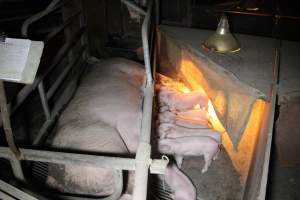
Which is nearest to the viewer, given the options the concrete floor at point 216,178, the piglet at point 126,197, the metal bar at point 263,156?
the metal bar at point 263,156

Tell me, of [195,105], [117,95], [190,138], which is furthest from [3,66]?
[195,105]

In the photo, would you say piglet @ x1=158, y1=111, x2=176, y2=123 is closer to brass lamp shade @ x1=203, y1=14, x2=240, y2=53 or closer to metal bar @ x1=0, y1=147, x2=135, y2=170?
brass lamp shade @ x1=203, y1=14, x2=240, y2=53

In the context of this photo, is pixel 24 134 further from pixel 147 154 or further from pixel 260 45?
pixel 260 45

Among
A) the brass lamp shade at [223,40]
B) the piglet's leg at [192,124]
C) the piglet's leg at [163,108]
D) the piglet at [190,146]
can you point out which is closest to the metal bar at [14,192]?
the piglet at [190,146]

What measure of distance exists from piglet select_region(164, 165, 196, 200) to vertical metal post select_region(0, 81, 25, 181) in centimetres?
155

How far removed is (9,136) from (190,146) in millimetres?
2166

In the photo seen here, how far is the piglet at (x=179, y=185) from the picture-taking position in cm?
298

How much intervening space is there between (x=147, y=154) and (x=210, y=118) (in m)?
2.46

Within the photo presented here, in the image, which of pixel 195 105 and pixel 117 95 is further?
pixel 195 105

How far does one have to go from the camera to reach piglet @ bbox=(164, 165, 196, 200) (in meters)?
2.98

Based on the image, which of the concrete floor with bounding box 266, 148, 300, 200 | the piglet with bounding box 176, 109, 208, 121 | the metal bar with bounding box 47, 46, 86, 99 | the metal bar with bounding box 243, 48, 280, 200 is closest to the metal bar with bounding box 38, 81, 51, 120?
the metal bar with bounding box 47, 46, 86, 99

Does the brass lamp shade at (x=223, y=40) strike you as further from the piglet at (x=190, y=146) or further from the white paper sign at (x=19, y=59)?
the white paper sign at (x=19, y=59)

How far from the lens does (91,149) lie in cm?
262

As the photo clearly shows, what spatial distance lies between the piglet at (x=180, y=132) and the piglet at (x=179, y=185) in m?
0.57
